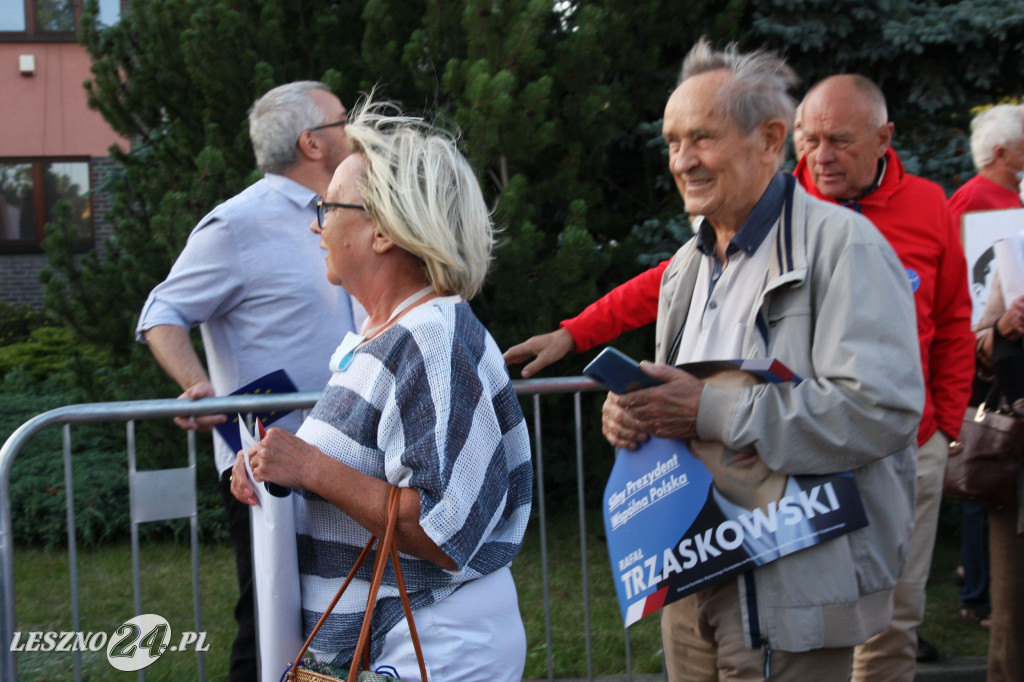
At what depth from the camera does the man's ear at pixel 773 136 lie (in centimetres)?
223

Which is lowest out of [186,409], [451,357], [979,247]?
[186,409]

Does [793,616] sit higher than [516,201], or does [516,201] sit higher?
[516,201]

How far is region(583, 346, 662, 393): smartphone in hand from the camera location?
200 centimetres

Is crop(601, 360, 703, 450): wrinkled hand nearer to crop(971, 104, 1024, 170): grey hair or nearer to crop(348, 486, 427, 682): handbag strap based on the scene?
crop(348, 486, 427, 682): handbag strap

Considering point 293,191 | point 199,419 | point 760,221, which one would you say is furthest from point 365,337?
point 293,191

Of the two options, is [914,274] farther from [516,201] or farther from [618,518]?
[516,201]

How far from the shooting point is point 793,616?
6.73 ft

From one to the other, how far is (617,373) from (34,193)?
18663 millimetres

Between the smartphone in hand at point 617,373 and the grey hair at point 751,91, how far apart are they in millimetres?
610

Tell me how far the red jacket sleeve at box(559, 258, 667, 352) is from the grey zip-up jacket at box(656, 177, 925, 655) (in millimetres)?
866

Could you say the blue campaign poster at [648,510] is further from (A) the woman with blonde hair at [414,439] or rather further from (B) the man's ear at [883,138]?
(B) the man's ear at [883,138]

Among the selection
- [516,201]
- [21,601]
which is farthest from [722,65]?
[21,601]

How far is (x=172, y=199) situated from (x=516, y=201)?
172 cm

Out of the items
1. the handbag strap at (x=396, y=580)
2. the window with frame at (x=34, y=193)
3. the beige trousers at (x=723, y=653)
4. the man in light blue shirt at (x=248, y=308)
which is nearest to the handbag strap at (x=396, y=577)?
the handbag strap at (x=396, y=580)
